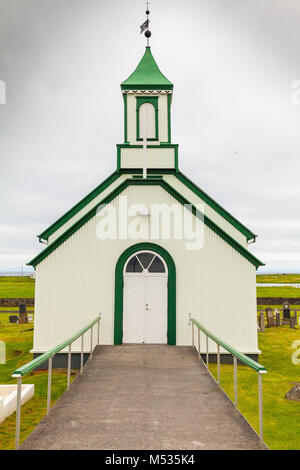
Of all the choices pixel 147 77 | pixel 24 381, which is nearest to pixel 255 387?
pixel 24 381

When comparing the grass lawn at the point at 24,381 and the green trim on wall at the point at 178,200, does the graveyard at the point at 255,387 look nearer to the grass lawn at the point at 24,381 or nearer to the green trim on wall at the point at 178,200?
the grass lawn at the point at 24,381

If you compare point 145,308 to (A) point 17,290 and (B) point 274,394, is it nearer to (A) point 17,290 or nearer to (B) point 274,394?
(B) point 274,394

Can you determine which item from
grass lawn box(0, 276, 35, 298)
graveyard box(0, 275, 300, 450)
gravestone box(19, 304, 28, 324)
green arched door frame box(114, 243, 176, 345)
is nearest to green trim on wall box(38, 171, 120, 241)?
green arched door frame box(114, 243, 176, 345)

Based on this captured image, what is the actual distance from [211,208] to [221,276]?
3.57 m

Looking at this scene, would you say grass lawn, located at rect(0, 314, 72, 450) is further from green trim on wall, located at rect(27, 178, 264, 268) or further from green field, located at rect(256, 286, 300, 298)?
green field, located at rect(256, 286, 300, 298)

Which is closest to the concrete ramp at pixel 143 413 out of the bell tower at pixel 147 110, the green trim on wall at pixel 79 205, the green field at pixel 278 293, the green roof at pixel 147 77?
the green trim on wall at pixel 79 205

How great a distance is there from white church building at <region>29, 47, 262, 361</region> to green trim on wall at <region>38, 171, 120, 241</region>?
229 cm

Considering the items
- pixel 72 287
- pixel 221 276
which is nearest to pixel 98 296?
pixel 72 287

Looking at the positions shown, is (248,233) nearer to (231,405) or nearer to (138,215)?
(138,215)

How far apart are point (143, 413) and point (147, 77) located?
13282 mm

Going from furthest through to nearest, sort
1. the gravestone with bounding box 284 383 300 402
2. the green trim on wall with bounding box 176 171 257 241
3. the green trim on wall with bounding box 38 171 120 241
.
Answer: the green trim on wall with bounding box 176 171 257 241 < the green trim on wall with bounding box 38 171 120 241 < the gravestone with bounding box 284 383 300 402

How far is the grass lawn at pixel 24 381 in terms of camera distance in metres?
6.42

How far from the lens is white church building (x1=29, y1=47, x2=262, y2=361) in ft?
35.3

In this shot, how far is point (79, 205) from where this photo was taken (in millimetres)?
13117
